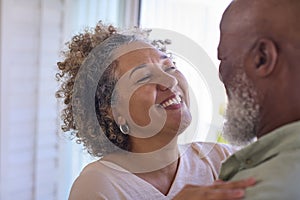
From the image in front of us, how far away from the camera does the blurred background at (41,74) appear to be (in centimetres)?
221

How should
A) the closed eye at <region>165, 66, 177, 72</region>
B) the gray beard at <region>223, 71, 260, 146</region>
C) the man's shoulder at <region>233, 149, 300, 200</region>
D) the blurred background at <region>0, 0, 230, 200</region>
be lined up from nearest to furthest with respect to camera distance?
the man's shoulder at <region>233, 149, 300, 200</region>
the gray beard at <region>223, 71, 260, 146</region>
the closed eye at <region>165, 66, 177, 72</region>
the blurred background at <region>0, 0, 230, 200</region>

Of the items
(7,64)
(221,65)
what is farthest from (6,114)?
(221,65)

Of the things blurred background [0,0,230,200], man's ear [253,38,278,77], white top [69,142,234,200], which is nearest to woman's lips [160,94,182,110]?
white top [69,142,234,200]

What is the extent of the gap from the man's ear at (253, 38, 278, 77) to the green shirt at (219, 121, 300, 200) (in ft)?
0.33

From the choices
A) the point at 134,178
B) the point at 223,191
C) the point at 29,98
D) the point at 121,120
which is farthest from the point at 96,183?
the point at 29,98

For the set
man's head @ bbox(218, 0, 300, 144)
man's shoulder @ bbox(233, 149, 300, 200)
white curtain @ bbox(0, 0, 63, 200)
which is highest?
man's head @ bbox(218, 0, 300, 144)

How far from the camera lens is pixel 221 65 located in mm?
790

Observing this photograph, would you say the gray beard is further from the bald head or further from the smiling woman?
the smiling woman

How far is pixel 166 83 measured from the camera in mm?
1252

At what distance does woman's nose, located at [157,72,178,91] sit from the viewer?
1.25 m

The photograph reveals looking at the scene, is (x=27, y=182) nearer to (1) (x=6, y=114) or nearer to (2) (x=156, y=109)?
(1) (x=6, y=114)

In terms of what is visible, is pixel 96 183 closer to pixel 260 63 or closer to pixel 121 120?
pixel 121 120

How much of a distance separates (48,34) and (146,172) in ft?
4.44

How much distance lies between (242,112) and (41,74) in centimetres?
179
